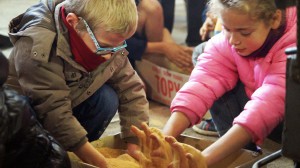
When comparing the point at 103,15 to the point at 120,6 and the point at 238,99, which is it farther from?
the point at 238,99

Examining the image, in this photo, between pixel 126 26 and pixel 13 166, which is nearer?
pixel 13 166

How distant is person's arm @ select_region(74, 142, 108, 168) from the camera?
1555 millimetres

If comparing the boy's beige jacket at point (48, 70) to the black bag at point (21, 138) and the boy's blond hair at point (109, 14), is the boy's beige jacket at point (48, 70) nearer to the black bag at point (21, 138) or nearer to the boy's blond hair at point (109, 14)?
the boy's blond hair at point (109, 14)

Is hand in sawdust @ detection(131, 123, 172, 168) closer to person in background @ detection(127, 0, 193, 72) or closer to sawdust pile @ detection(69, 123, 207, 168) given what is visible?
sawdust pile @ detection(69, 123, 207, 168)

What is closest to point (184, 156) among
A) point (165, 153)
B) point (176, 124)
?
point (165, 153)

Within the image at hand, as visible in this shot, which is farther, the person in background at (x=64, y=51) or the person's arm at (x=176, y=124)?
the person's arm at (x=176, y=124)

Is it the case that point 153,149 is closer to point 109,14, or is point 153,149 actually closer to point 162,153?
point 162,153

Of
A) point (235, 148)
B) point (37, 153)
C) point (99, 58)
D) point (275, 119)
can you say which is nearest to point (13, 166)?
point (37, 153)

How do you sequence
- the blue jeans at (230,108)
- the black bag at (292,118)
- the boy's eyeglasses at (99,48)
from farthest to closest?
the blue jeans at (230,108)
the boy's eyeglasses at (99,48)
the black bag at (292,118)

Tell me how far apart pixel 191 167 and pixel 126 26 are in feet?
1.38

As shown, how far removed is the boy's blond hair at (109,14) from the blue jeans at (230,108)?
0.47 meters

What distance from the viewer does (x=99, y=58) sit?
159cm

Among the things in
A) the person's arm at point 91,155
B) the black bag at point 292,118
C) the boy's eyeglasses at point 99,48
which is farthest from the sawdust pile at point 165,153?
the black bag at point 292,118

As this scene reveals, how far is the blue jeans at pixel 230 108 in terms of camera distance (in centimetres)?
177
